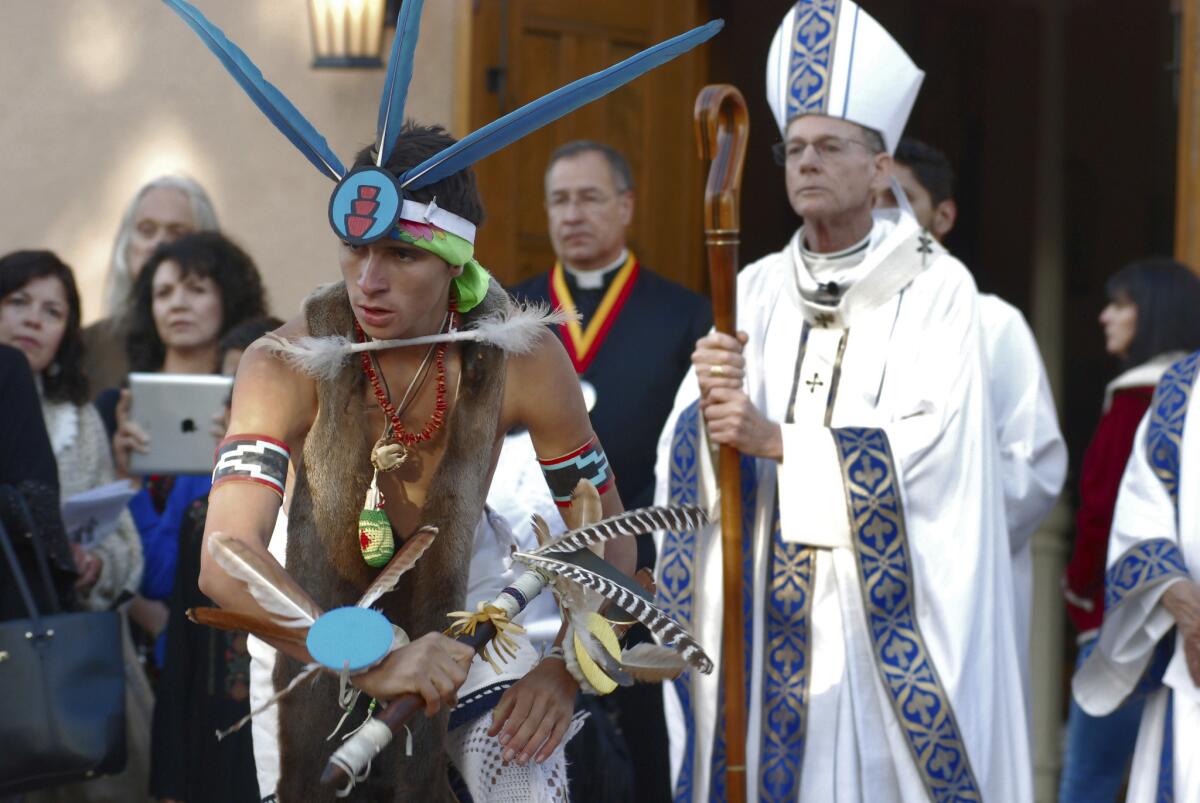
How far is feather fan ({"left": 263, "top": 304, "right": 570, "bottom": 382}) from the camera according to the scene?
3336mm

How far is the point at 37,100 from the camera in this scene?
25.2ft

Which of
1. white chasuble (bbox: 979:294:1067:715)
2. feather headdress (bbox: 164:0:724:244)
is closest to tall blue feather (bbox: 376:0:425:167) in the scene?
feather headdress (bbox: 164:0:724:244)

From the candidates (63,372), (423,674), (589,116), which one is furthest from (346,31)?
(423,674)

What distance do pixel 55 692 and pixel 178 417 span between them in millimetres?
1119

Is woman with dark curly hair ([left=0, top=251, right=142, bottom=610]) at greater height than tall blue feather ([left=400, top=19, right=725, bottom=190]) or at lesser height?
lesser

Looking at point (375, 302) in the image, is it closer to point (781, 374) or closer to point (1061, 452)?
point (781, 374)

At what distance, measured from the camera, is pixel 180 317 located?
6.08 m

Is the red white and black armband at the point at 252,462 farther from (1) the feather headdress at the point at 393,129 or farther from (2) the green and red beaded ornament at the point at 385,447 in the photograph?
(1) the feather headdress at the point at 393,129

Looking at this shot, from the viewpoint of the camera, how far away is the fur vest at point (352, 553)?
338 centimetres

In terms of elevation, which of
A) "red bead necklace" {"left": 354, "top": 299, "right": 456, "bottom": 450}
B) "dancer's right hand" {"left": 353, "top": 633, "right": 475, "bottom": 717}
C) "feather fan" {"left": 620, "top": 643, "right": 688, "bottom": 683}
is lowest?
"feather fan" {"left": 620, "top": 643, "right": 688, "bottom": 683}

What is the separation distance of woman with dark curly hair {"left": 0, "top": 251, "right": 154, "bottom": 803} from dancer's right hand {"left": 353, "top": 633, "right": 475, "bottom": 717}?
2910 mm

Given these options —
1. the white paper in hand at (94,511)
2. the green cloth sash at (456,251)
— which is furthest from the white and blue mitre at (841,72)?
the white paper in hand at (94,511)

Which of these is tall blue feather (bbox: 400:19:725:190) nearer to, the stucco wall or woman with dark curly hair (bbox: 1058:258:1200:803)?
woman with dark curly hair (bbox: 1058:258:1200:803)

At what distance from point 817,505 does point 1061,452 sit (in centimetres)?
109
